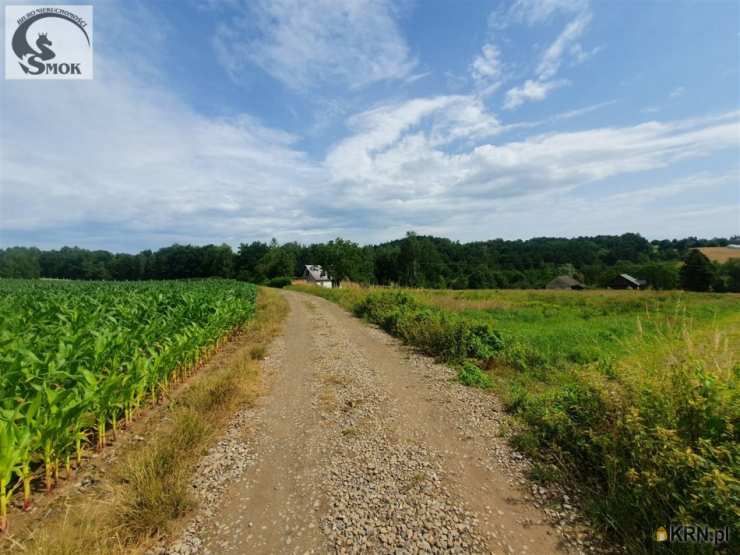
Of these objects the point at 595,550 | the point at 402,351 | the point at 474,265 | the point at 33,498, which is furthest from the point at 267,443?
the point at 474,265

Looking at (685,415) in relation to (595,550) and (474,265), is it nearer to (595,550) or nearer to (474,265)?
(595,550)

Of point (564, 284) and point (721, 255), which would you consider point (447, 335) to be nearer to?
point (564, 284)

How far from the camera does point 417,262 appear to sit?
7831cm

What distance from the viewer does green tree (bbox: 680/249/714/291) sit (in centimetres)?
4781

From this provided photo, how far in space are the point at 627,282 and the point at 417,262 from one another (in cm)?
4160

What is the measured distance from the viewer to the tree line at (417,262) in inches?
2899

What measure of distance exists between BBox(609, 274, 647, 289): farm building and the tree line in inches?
63.8

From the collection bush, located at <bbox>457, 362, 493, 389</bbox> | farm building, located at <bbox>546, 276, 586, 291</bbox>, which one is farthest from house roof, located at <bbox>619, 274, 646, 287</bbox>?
bush, located at <bbox>457, 362, 493, 389</bbox>

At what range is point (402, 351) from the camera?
32.9 ft

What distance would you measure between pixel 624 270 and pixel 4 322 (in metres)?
85.3

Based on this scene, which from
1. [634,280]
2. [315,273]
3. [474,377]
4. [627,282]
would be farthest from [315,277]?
[474,377]

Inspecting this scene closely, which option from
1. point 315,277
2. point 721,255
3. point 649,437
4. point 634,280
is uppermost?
point 721,255

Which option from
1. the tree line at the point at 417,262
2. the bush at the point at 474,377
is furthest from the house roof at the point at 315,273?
the bush at the point at 474,377

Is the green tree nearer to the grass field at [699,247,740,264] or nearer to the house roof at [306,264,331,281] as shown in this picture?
the grass field at [699,247,740,264]
